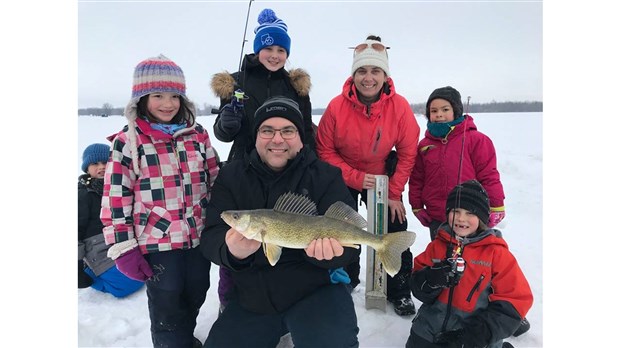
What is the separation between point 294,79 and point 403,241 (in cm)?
199

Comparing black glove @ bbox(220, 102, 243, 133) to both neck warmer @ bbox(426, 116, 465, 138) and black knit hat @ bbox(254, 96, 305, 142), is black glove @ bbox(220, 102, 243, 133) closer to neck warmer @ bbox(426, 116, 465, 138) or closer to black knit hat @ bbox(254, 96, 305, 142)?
black knit hat @ bbox(254, 96, 305, 142)

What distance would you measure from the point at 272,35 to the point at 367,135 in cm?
133

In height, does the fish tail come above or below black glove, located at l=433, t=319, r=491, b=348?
above

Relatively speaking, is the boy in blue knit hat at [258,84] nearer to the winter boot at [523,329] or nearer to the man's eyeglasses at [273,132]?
the man's eyeglasses at [273,132]

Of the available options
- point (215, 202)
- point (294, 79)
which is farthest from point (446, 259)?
point (294, 79)

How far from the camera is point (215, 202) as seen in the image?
281 centimetres

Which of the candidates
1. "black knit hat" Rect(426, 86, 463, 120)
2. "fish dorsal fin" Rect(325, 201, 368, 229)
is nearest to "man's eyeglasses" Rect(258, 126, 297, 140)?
"fish dorsal fin" Rect(325, 201, 368, 229)

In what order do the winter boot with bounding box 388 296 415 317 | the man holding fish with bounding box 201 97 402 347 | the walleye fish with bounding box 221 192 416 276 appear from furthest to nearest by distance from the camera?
the winter boot with bounding box 388 296 415 317 < the man holding fish with bounding box 201 97 402 347 < the walleye fish with bounding box 221 192 416 276

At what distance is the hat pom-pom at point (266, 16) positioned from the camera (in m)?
3.74

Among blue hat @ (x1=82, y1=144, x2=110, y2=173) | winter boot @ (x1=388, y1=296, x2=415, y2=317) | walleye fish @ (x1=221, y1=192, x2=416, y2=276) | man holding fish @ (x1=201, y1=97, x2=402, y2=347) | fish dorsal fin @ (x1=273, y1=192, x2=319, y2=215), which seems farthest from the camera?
blue hat @ (x1=82, y1=144, x2=110, y2=173)

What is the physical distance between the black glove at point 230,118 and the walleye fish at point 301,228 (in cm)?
116

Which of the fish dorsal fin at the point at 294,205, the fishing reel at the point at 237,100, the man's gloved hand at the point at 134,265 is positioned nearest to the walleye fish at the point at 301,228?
the fish dorsal fin at the point at 294,205

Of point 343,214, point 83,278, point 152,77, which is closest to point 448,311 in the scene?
point 343,214

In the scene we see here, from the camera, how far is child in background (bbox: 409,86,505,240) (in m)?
3.44
